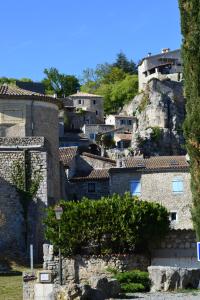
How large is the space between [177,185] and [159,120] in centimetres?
4699

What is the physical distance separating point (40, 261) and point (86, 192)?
757 inches

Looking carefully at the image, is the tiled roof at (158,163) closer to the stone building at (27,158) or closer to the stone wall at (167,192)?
the stone wall at (167,192)

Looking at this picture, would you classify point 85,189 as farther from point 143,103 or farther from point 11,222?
point 143,103

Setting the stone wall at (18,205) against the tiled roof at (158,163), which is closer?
the stone wall at (18,205)

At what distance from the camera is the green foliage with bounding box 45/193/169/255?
36.9 m

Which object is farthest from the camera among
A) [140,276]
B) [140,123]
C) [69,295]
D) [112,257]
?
[140,123]

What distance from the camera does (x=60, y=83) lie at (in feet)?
488

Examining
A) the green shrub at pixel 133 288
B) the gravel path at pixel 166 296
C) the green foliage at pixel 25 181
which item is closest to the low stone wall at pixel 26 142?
the green foliage at pixel 25 181

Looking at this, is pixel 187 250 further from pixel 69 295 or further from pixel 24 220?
pixel 69 295

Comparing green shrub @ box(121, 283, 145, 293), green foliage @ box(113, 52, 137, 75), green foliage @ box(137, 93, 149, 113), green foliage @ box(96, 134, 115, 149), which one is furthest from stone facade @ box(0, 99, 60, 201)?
green foliage @ box(113, 52, 137, 75)

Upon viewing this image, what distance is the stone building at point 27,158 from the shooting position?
140ft

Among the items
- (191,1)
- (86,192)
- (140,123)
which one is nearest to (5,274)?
(191,1)

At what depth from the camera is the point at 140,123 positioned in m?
102

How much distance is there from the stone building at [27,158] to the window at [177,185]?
846 cm
